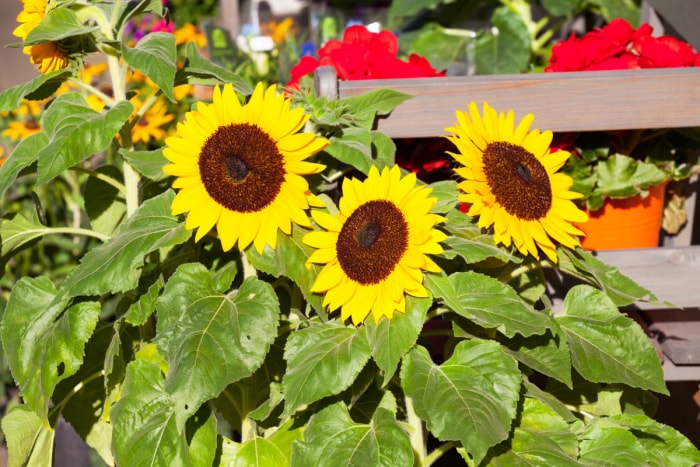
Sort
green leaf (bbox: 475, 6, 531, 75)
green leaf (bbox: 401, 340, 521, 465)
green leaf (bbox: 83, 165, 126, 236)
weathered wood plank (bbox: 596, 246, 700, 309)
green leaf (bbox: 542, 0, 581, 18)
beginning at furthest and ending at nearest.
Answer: green leaf (bbox: 542, 0, 581, 18) < green leaf (bbox: 475, 6, 531, 75) < weathered wood plank (bbox: 596, 246, 700, 309) < green leaf (bbox: 83, 165, 126, 236) < green leaf (bbox: 401, 340, 521, 465)

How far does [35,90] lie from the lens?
53.1 inches

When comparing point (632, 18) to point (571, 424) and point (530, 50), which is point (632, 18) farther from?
point (571, 424)

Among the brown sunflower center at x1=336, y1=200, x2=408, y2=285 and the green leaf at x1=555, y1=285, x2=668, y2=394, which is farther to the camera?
the green leaf at x1=555, y1=285, x2=668, y2=394

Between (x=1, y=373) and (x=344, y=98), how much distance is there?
176 centimetres

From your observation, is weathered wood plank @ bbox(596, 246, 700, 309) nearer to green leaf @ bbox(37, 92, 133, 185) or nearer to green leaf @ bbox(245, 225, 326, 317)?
green leaf @ bbox(245, 225, 326, 317)

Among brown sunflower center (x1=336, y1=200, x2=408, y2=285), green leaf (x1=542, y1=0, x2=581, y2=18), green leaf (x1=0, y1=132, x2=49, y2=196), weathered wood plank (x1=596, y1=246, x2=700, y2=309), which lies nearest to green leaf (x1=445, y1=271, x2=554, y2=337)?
brown sunflower center (x1=336, y1=200, x2=408, y2=285)

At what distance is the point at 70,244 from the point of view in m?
2.76

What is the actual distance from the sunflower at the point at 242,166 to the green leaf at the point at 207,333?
0.27 feet

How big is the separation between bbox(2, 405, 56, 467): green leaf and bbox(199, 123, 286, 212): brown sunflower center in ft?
1.76

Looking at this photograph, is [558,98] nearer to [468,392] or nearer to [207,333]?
[468,392]

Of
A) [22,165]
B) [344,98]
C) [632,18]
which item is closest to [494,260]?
[344,98]

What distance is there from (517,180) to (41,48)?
28.7 inches

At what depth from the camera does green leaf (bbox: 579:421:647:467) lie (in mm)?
1229

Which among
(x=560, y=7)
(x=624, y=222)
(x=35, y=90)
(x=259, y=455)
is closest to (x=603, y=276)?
(x=624, y=222)
